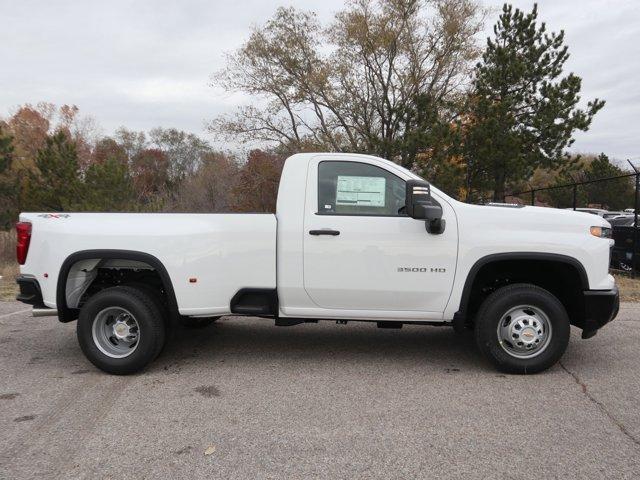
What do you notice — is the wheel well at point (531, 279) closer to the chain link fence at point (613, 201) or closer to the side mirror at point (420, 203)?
the side mirror at point (420, 203)

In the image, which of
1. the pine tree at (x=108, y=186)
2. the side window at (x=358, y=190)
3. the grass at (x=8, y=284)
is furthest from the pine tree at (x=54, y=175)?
the side window at (x=358, y=190)

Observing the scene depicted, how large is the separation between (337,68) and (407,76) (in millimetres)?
4045

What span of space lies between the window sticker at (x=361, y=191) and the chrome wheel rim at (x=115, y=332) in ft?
7.21

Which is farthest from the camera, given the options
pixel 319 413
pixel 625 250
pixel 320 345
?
pixel 625 250

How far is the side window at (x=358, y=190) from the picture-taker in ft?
15.7

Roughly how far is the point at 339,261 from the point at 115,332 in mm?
2160

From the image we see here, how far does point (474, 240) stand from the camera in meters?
4.66

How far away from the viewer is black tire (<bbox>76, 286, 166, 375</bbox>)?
478 cm

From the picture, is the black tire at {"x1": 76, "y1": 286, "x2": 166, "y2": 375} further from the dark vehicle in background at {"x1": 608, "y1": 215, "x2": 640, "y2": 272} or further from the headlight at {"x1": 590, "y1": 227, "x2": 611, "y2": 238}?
the dark vehicle in background at {"x1": 608, "y1": 215, "x2": 640, "y2": 272}

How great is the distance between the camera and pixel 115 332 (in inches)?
193

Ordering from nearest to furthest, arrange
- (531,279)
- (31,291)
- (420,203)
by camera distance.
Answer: (420,203)
(31,291)
(531,279)

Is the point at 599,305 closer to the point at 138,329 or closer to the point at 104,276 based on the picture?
the point at 138,329

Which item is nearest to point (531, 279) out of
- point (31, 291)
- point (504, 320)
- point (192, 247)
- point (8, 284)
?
point (504, 320)

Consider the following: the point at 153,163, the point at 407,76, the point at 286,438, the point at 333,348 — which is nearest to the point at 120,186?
the point at 407,76
